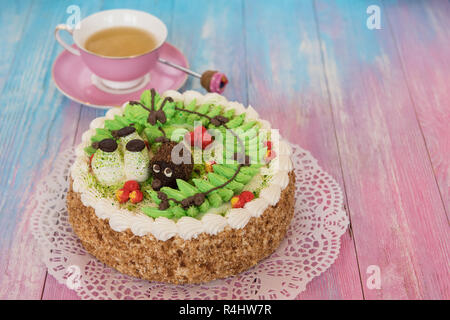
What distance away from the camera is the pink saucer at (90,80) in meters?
2.33

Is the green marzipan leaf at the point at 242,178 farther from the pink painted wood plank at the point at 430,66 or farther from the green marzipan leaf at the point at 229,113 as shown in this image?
the pink painted wood plank at the point at 430,66

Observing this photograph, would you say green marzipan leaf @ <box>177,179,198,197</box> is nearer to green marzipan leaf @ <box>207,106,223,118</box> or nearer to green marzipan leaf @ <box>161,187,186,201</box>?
green marzipan leaf @ <box>161,187,186,201</box>

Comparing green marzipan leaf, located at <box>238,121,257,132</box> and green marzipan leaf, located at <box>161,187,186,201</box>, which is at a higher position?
green marzipan leaf, located at <box>161,187,186,201</box>

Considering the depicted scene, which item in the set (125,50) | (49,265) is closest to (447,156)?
(125,50)

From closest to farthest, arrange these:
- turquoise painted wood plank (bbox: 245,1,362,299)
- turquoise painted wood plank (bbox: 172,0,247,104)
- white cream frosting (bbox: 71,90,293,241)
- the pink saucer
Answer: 1. white cream frosting (bbox: 71,90,293,241)
2. turquoise painted wood plank (bbox: 245,1,362,299)
3. the pink saucer
4. turquoise painted wood plank (bbox: 172,0,247,104)

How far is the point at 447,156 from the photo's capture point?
7.32 ft

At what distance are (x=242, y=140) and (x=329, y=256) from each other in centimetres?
47

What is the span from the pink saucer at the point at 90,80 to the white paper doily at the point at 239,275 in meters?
0.43

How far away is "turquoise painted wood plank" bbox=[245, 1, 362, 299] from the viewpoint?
87.5 inches

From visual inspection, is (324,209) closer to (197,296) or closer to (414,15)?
(197,296)

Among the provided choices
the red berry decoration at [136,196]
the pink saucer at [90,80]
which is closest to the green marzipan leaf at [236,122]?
the red berry decoration at [136,196]

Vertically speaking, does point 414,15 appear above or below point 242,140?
below

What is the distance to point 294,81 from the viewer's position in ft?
8.54

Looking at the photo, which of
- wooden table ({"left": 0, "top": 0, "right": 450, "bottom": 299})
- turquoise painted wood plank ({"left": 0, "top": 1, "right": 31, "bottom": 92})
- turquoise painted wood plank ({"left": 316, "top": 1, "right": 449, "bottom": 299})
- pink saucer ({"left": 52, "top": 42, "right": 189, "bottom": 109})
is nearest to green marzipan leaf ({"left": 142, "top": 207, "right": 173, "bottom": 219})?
wooden table ({"left": 0, "top": 0, "right": 450, "bottom": 299})
